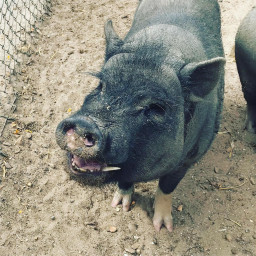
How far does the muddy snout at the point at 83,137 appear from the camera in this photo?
2.10 meters

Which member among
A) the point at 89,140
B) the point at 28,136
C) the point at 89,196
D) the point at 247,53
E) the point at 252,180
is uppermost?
the point at 89,140

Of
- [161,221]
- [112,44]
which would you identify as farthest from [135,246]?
[112,44]

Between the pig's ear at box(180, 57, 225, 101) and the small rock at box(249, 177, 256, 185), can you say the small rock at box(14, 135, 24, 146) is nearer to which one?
the pig's ear at box(180, 57, 225, 101)

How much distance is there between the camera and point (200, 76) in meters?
2.62

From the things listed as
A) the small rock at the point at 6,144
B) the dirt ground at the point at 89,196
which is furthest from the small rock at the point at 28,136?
the small rock at the point at 6,144

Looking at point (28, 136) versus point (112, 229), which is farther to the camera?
point (28, 136)

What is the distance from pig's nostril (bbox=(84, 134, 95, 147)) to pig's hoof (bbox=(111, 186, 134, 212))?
6.02ft

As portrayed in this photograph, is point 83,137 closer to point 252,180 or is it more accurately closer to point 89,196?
point 89,196

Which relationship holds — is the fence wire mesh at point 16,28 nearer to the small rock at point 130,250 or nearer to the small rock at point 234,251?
the small rock at point 130,250

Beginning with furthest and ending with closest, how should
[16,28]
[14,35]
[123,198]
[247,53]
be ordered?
[16,28] < [14,35] < [247,53] < [123,198]

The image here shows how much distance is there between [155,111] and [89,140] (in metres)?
0.57

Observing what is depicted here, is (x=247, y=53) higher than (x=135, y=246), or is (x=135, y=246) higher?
(x=247, y=53)

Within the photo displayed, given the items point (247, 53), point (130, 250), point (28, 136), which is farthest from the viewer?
point (28, 136)

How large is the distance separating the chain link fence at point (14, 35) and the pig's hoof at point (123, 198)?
1794 millimetres
